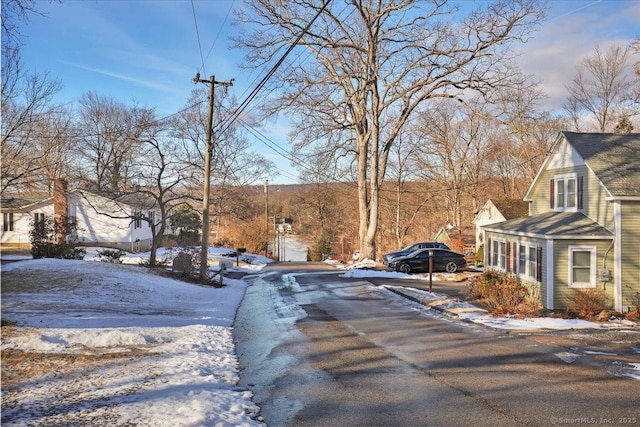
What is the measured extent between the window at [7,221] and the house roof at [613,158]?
39084 millimetres

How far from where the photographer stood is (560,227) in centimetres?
1684

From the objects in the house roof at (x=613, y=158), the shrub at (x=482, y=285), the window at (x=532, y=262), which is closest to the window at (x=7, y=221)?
the shrub at (x=482, y=285)

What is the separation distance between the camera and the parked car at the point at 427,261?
2909cm

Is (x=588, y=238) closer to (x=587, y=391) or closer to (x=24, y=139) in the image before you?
(x=587, y=391)

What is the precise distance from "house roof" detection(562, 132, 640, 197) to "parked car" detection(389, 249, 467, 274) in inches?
443

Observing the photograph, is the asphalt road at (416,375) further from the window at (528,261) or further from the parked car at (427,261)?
the parked car at (427,261)

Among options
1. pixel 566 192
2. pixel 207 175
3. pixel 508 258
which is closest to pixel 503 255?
pixel 508 258

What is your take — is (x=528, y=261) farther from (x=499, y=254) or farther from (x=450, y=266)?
(x=450, y=266)

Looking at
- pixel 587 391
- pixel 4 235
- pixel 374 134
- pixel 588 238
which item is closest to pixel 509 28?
pixel 374 134

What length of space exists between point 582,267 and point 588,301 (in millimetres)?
1108

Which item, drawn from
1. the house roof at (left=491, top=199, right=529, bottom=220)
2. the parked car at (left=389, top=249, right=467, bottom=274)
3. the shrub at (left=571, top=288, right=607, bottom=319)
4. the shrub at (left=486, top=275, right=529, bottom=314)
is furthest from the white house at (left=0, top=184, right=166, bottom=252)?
the shrub at (left=571, top=288, right=607, bottom=319)

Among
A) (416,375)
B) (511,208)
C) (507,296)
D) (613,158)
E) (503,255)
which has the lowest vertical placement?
(416,375)

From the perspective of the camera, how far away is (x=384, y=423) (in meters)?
6.00

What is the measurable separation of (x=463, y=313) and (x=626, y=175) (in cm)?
756
